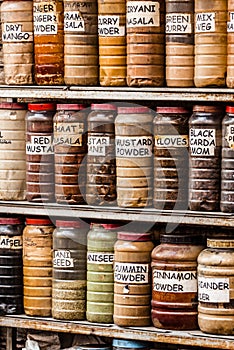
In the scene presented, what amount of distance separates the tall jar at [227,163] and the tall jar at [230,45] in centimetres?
10

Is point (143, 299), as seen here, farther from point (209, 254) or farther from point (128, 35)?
point (128, 35)

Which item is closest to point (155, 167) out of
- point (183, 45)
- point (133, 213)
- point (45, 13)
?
point (133, 213)

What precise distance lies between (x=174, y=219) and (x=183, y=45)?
66 centimetres

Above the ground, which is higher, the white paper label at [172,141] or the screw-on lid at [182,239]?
the white paper label at [172,141]

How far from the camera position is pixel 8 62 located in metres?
4.38

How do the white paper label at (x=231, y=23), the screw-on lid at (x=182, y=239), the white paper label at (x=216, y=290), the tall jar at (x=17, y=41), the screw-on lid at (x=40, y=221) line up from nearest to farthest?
the white paper label at (x=231, y=23) < the white paper label at (x=216, y=290) < the screw-on lid at (x=182, y=239) < the tall jar at (x=17, y=41) < the screw-on lid at (x=40, y=221)

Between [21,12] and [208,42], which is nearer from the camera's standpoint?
[208,42]

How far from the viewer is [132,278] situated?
13.9ft

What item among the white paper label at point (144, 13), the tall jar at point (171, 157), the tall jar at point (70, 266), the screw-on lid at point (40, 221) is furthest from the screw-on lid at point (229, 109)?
the screw-on lid at point (40, 221)

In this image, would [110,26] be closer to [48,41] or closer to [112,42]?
[112,42]

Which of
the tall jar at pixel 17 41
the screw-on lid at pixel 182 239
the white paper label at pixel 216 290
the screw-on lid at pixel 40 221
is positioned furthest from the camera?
the screw-on lid at pixel 40 221

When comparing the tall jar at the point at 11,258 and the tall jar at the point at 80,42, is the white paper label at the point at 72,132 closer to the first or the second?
the tall jar at the point at 80,42

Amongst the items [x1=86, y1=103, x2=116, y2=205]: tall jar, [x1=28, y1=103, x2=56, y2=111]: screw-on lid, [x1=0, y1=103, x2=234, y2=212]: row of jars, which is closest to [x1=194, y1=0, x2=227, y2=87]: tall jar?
[x1=0, y1=103, x2=234, y2=212]: row of jars

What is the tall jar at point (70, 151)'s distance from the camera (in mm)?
4285
